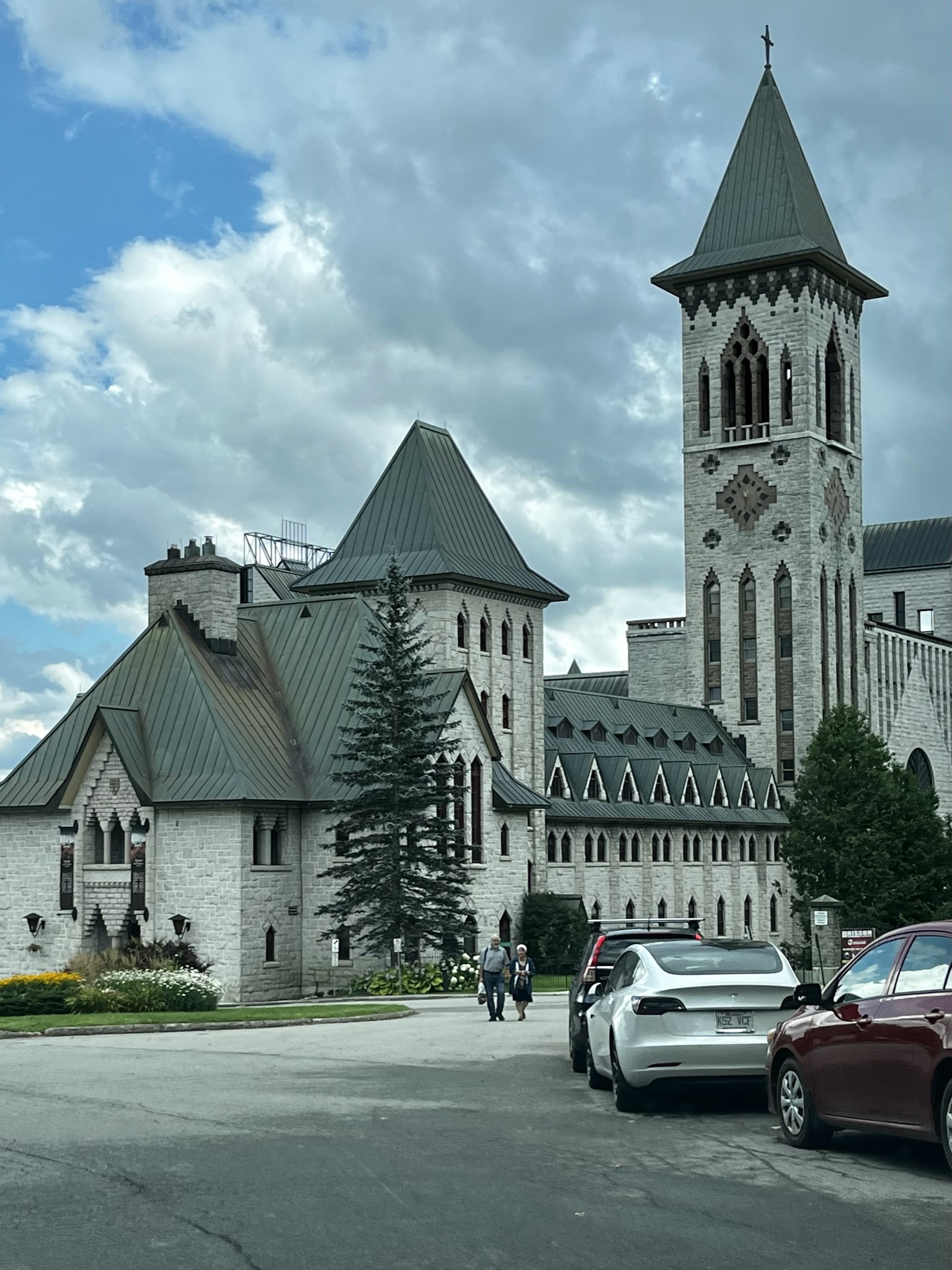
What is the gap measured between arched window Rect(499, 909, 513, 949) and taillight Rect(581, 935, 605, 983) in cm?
3861

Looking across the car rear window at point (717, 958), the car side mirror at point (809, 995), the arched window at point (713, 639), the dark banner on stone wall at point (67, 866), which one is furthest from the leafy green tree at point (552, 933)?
the car side mirror at point (809, 995)

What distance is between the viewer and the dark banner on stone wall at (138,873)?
52.8 metres

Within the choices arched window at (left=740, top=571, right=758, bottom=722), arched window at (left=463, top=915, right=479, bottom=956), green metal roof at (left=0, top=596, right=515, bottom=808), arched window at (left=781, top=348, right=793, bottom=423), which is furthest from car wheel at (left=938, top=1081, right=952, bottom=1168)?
arched window at (left=781, top=348, right=793, bottom=423)

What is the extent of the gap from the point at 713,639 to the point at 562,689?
14.3 m

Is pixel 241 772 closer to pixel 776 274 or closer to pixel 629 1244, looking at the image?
pixel 629 1244

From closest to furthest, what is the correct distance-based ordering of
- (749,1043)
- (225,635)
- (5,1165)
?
(5,1165) < (749,1043) < (225,635)

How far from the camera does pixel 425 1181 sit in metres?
12.4

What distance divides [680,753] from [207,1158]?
75549mm

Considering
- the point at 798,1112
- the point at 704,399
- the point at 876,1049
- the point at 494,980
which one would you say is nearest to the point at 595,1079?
the point at 798,1112

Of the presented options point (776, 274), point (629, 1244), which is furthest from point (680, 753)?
point (629, 1244)

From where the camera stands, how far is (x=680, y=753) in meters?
87.9

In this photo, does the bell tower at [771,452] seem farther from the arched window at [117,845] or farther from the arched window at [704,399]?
the arched window at [117,845]

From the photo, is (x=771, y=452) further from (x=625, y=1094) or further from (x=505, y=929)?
(x=625, y=1094)

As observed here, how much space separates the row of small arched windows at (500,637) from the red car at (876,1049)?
52.5m
